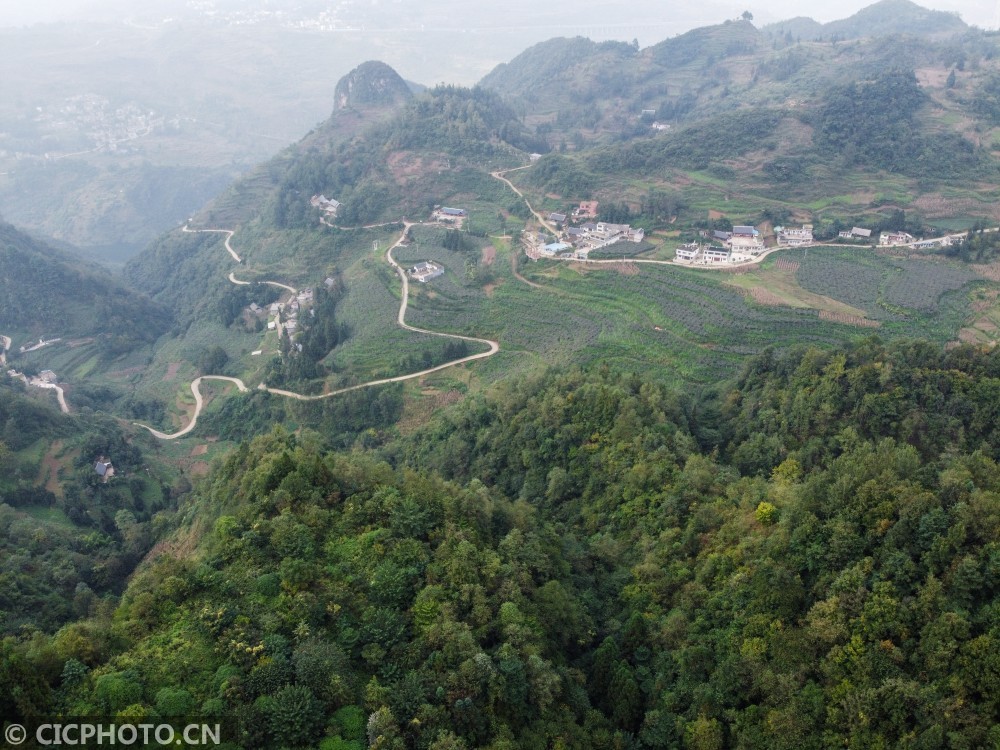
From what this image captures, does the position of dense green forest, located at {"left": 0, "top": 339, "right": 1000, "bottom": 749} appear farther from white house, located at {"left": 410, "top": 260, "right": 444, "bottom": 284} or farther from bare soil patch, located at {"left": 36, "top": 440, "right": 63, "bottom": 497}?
white house, located at {"left": 410, "top": 260, "right": 444, "bottom": 284}

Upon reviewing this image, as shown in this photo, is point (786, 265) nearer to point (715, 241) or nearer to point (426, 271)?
point (715, 241)

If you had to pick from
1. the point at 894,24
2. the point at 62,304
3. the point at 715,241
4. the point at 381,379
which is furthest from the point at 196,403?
the point at 894,24

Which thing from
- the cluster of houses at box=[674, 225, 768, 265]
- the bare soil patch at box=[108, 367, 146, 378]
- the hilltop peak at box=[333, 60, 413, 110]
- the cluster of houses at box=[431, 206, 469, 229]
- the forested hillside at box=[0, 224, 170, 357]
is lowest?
the bare soil patch at box=[108, 367, 146, 378]

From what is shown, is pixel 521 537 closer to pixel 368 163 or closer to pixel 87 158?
pixel 368 163

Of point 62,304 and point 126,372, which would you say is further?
point 62,304

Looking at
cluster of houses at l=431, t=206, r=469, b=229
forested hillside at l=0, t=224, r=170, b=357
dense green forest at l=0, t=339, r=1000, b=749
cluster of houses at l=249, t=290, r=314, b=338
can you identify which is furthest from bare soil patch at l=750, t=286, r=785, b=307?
forested hillside at l=0, t=224, r=170, b=357

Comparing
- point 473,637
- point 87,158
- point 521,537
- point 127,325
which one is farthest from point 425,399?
point 87,158
